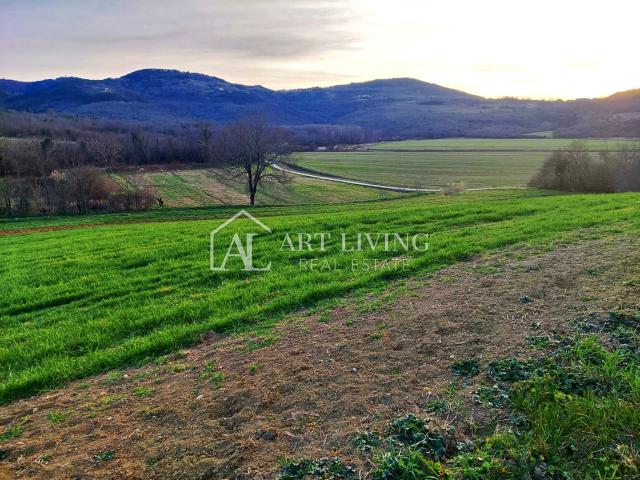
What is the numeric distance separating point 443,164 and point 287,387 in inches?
3689

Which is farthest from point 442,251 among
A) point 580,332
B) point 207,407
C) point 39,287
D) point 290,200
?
point 290,200

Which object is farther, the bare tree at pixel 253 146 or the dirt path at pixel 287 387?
the bare tree at pixel 253 146

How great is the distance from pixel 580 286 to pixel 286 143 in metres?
45.7

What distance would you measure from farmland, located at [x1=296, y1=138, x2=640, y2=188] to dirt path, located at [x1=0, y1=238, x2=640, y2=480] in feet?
204

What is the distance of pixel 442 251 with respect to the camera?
10656 mm

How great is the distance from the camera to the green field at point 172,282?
6.98 m

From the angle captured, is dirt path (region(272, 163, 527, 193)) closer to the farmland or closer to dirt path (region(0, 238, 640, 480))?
the farmland

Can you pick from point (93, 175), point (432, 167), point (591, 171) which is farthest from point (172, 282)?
point (432, 167)

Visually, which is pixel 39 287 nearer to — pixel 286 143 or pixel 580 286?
pixel 580 286

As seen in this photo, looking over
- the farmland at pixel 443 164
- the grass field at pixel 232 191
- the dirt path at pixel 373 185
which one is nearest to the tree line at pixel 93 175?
the grass field at pixel 232 191

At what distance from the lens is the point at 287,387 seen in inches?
202

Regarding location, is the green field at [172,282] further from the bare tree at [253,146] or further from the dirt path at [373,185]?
the dirt path at [373,185]

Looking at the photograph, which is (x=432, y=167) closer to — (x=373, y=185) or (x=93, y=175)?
(x=373, y=185)

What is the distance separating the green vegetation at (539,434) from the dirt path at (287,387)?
24 cm
